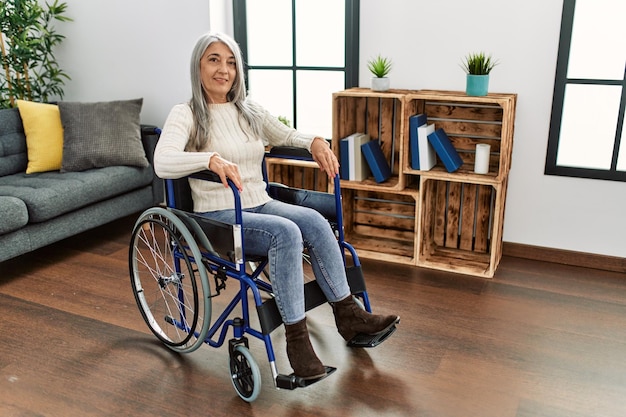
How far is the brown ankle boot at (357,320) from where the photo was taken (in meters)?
2.17

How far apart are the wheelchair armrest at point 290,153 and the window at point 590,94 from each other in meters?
1.33

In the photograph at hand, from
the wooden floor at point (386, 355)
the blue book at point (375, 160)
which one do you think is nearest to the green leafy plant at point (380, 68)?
the blue book at point (375, 160)

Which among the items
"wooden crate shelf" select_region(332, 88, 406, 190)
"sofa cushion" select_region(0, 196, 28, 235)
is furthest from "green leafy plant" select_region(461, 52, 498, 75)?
"sofa cushion" select_region(0, 196, 28, 235)

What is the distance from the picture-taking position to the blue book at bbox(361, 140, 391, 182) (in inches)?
123

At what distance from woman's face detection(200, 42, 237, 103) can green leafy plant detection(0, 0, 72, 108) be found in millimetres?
2093

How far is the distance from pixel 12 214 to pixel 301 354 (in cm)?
168

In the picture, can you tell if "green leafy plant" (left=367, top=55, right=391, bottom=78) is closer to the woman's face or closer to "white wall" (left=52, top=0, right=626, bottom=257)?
"white wall" (left=52, top=0, right=626, bottom=257)

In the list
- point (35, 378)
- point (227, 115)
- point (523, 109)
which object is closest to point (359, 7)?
point (523, 109)

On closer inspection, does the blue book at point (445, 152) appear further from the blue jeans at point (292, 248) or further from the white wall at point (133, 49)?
the white wall at point (133, 49)

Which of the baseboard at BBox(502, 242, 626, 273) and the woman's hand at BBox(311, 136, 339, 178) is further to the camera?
the baseboard at BBox(502, 242, 626, 273)

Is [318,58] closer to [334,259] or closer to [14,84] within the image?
[334,259]

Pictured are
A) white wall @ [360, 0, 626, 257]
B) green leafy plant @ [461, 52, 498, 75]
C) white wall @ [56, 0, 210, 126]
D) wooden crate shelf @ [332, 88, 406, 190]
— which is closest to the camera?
green leafy plant @ [461, 52, 498, 75]

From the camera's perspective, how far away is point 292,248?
198cm

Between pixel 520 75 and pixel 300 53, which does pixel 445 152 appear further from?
pixel 300 53
